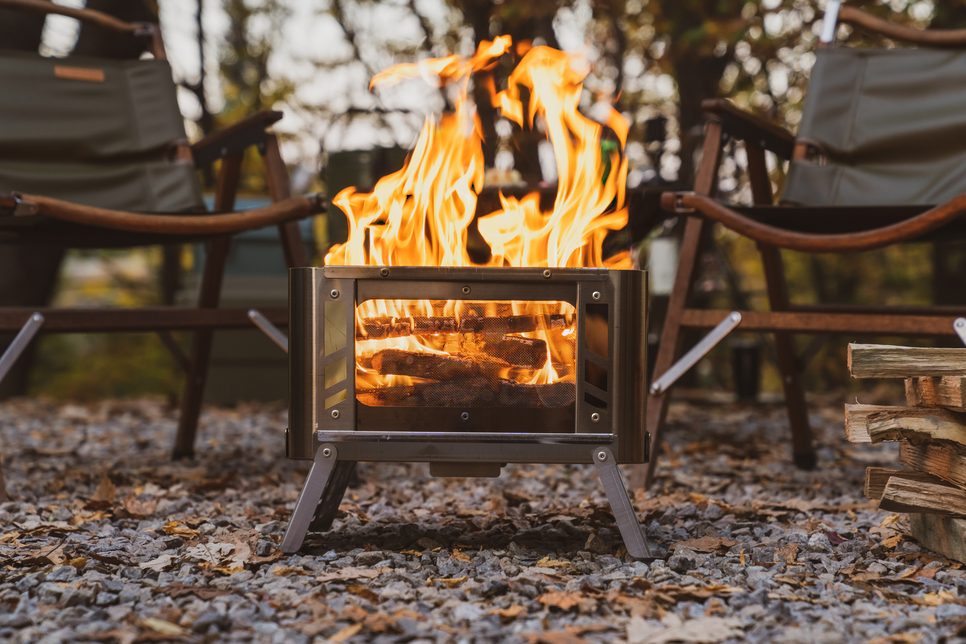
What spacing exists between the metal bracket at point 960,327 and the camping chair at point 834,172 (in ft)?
0.53

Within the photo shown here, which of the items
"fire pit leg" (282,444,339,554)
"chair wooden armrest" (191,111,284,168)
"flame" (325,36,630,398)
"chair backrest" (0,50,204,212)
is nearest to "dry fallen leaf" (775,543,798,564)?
"flame" (325,36,630,398)

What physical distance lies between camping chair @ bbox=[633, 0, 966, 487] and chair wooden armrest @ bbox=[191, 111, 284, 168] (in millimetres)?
1100

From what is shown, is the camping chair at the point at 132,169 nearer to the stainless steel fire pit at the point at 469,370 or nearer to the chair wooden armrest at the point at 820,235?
the stainless steel fire pit at the point at 469,370

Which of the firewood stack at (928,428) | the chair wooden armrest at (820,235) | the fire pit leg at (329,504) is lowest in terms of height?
the fire pit leg at (329,504)

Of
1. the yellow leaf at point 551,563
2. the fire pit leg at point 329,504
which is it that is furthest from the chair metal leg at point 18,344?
the yellow leaf at point 551,563

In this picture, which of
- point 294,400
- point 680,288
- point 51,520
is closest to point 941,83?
point 680,288

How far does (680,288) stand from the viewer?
2219mm

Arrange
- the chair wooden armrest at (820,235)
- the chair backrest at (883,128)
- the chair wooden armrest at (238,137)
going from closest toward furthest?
the chair wooden armrest at (820,235) → the chair wooden armrest at (238,137) → the chair backrest at (883,128)

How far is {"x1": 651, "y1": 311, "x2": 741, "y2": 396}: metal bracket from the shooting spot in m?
1.93

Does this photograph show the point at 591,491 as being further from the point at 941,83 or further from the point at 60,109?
the point at 60,109

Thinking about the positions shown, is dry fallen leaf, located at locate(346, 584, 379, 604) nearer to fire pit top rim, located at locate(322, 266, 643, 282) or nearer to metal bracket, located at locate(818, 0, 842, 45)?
fire pit top rim, located at locate(322, 266, 643, 282)

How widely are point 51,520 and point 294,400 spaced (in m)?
0.75

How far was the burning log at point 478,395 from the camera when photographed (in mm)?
1487

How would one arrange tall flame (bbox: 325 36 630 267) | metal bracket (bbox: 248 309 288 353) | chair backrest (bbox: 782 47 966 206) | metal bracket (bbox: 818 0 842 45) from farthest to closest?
metal bracket (bbox: 818 0 842 45) → chair backrest (bbox: 782 47 966 206) → metal bracket (bbox: 248 309 288 353) → tall flame (bbox: 325 36 630 267)
